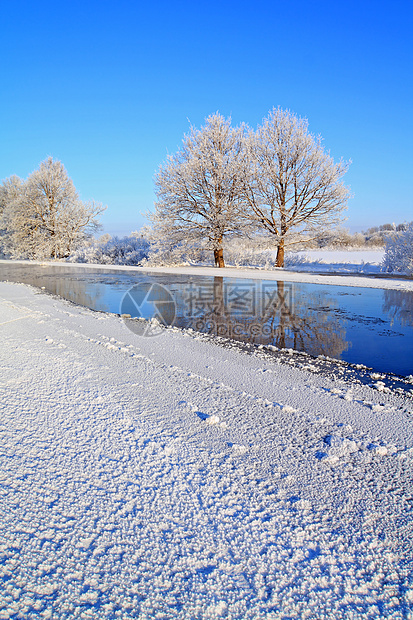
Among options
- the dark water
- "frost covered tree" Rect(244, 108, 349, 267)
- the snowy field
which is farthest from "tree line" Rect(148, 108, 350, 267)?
the snowy field

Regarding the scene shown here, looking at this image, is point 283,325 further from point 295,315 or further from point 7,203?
point 7,203

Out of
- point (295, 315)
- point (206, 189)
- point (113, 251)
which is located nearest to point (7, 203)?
point (113, 251)

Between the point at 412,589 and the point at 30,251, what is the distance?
38.0 meters

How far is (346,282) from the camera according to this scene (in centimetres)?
1415

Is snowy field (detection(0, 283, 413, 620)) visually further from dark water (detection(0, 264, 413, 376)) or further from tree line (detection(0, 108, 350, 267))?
tree line (detection(0, 108, 350, 267))

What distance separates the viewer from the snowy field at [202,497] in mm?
1398

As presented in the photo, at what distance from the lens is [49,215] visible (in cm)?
3319

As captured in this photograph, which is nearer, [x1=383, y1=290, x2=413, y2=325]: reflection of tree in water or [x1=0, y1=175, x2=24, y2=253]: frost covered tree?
[x1=383, y1=290, x2=413, y2=325]: reflection of tree in water

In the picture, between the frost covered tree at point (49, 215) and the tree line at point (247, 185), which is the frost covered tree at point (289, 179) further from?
the frost covered tree at point (49, 215)

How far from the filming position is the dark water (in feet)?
16.7

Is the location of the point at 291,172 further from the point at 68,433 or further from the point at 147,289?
the point at 68,433

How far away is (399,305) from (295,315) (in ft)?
11.5

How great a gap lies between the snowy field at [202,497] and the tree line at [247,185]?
18807 millimetres

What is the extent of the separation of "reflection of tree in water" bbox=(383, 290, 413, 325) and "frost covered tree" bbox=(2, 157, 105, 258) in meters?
29.6
